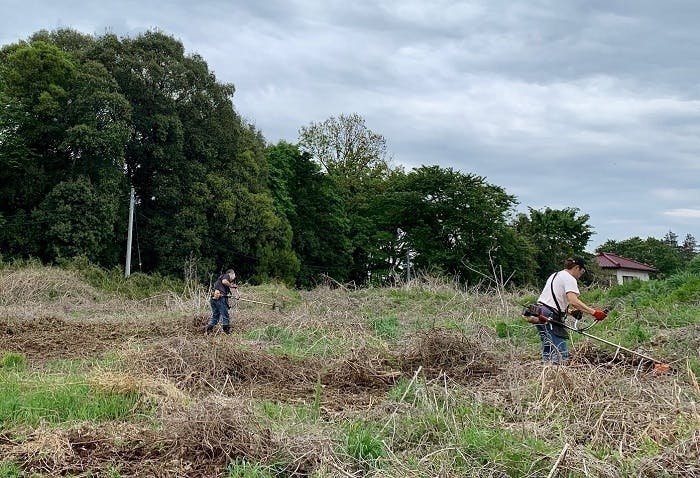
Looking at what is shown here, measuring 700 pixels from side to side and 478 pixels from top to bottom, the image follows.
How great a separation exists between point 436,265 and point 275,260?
7.79m

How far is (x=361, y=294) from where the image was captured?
1898cm

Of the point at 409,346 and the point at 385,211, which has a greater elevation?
the point at 385,211

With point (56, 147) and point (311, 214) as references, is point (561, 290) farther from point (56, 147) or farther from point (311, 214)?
point (311, 214)

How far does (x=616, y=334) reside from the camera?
9.95m

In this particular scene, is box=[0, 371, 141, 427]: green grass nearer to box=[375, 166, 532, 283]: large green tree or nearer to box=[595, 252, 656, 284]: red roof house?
box=[375, 166, 532, 283]: large green tree

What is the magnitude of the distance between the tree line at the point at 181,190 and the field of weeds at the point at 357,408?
45.2 ft

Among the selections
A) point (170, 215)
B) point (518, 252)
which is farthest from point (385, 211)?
point (170, 215)

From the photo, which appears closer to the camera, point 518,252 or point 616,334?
point 616,334

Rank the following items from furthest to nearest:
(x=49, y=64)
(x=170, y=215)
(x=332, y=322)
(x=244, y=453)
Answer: (x=170, y=215)
(x=49, y=64)
(x=332, y=322)
(x=244, y=453)

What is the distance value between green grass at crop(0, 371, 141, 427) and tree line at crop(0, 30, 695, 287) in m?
17.0

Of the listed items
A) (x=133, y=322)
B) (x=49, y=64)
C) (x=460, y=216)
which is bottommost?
(x=133, y=322)

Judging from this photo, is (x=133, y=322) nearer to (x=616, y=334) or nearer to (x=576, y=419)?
(x=616, y=334)

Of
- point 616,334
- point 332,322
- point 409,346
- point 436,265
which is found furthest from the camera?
point 436,265

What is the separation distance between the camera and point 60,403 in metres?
5.95
